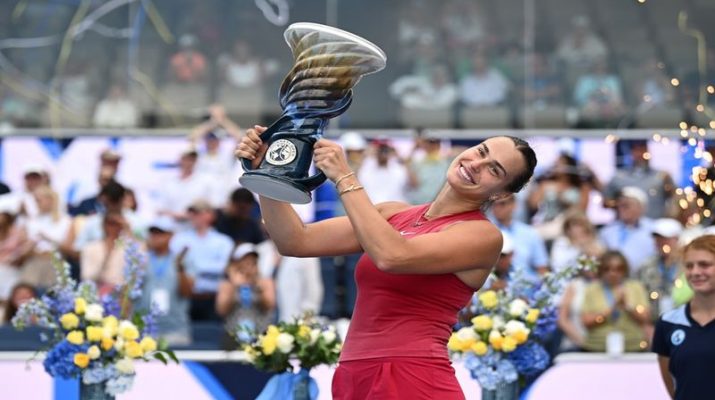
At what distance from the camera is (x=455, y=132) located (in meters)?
10.7

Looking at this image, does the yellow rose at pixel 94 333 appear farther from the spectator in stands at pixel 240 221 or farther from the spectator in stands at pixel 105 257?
the spectator in stands at pixel 240 221

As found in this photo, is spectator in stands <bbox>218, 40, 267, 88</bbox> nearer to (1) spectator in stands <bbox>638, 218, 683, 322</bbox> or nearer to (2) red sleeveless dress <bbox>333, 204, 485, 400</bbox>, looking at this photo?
(1) spectator in stands <bbox>638, 218, 683, 322</bbox>

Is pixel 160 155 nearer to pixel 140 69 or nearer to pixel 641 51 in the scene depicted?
pixel 140 69

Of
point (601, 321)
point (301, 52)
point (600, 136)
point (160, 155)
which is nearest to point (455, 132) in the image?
point (600, 136)

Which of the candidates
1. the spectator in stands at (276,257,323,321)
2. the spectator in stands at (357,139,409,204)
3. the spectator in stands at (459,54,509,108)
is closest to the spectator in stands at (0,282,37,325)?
the spectator in stands at (276,257,323,321)

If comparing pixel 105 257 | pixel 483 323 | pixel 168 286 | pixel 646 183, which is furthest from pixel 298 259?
pixel 483 323

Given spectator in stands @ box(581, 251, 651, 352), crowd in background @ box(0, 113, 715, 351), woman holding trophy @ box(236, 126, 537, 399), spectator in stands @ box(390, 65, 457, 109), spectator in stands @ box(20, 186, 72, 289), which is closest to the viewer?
woman holding trophy @ box(236, 126, 537, 399)

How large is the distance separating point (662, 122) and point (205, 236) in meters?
3.91

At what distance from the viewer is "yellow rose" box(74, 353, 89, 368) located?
5.12 metres

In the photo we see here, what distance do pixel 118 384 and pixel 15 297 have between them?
3.65 metres

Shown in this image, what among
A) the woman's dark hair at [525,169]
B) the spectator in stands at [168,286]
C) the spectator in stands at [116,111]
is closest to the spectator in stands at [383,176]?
the spectator in stands at [168,286]

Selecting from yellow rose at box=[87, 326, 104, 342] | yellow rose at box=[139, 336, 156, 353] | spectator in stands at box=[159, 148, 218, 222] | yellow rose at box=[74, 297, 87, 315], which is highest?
spectator in stands at box=[159, 148, 218, 222]

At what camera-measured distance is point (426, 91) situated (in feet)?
35.8

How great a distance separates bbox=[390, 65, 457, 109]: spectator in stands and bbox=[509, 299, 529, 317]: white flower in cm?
567
